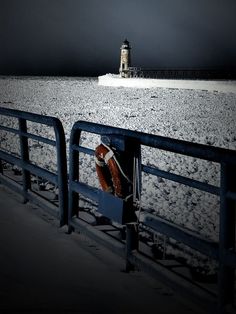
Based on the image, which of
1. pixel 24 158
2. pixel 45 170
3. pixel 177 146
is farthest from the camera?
pixel 24 158

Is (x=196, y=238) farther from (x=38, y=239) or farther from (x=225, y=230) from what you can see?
(x=38, y=239)

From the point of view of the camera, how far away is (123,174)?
324 centimetres

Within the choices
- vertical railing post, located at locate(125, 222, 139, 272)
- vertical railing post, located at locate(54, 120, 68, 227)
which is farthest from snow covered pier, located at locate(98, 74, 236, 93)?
vertical railing post, located at locate(125, 222, 139, 272)

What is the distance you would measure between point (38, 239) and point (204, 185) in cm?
182

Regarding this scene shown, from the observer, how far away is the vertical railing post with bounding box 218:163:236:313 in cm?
247

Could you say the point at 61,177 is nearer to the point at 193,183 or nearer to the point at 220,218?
the point at 193,183

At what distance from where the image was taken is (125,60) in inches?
2314

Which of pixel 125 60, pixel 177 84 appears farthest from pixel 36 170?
pixel 125 60

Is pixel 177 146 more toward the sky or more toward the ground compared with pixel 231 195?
more toward the sky

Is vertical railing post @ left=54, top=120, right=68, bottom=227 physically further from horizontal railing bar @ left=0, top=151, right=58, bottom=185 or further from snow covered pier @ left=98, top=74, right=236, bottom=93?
snow covered pier @ left=98, top=74, right=236, bottom=93

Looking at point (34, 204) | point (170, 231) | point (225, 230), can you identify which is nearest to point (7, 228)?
point (34, 204)

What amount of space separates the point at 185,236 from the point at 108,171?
913 mm

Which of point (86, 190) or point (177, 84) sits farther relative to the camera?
point (177, 84)

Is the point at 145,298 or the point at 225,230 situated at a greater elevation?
the point at 225,230
